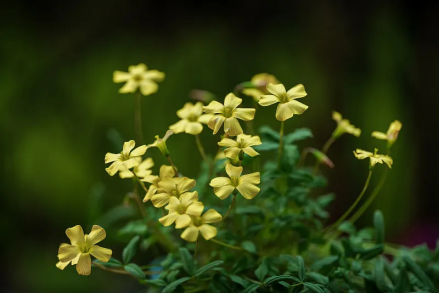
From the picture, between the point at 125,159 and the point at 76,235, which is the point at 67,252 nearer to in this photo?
the point at 76,235

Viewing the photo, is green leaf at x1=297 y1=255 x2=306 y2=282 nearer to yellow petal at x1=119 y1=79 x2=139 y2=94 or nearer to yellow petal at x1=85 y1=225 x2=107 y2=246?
yellow petal at x1=85 y1=225 x2=107 y2=246

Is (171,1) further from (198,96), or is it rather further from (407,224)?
(407,224)

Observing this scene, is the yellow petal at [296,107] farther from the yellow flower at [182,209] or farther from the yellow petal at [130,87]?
the yellow petal at [130,87]

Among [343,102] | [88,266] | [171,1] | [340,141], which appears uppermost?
[171,1]

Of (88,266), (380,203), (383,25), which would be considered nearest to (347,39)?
(383,25)

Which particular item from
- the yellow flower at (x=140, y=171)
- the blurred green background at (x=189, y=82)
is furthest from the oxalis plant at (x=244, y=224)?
the blurred green background at (x=189, y=82)

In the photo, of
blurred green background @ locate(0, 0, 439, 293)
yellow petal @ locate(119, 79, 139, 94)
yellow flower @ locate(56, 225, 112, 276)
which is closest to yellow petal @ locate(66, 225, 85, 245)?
yellow flower @ locate(56, 225, 112, 276)
